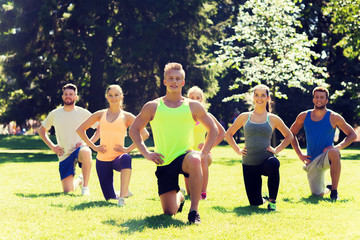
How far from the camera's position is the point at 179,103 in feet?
21.8

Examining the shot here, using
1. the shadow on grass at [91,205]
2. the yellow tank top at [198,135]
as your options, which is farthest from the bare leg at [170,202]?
the yellow tank top at [198,135]

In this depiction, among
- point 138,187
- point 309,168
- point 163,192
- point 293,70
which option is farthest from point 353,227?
point 293,70

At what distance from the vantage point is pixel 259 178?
8.00m

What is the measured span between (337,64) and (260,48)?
14.9 meters

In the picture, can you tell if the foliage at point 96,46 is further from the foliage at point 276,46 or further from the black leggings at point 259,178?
the black leggings at point 259,178

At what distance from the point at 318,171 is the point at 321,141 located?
54 centimetres

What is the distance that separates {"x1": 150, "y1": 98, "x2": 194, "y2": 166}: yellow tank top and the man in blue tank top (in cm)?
332

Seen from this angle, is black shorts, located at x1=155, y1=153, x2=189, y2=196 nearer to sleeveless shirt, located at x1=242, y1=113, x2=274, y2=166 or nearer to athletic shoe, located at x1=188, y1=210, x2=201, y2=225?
athletic shoe, located at x1=188, y1=210, x2=201, y2=225

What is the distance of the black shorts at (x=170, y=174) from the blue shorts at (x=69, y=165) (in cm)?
350

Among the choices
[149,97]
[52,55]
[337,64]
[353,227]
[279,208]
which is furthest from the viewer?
[337,64]

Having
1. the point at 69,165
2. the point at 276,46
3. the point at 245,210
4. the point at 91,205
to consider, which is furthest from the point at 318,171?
the point at 276,46

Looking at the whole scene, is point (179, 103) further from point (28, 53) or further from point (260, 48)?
point (28, 53)

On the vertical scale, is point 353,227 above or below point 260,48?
below

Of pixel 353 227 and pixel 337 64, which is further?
pixel 337 64
